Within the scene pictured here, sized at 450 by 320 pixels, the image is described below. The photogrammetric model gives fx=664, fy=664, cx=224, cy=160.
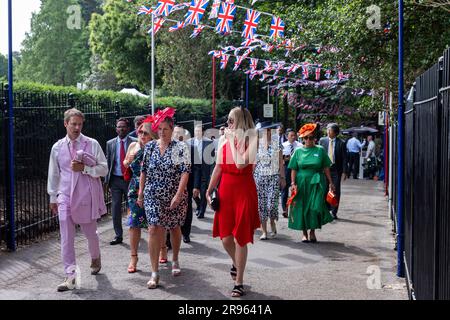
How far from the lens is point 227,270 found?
26.9 feet

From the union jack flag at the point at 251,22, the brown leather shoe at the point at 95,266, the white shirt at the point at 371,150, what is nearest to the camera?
the brown leather shoe at the point at 95,266

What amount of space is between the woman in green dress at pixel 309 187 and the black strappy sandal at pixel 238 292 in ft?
11.6

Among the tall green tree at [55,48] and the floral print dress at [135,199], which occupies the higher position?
the tall green tree at [55,48]

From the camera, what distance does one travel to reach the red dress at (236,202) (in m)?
7.06

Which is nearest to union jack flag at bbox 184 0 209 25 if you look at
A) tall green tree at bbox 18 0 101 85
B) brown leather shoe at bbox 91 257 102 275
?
brown leather shoe at bbox 91 257 102 275

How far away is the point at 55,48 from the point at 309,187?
210ft

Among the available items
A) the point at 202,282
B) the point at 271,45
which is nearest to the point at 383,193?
the point at 271,45

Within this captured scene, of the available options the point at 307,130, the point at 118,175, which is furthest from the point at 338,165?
the point at 118,175

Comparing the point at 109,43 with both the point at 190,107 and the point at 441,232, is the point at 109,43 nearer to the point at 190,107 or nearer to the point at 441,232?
the point at 190,107

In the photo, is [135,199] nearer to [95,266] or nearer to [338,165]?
[95,266]

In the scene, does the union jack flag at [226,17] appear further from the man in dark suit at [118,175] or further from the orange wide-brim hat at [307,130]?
the man in dark suit at [118,175]

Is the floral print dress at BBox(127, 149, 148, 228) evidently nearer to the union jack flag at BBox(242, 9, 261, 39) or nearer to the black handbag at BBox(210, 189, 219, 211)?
the black handbag at BBox(210, 189, 219, 211)

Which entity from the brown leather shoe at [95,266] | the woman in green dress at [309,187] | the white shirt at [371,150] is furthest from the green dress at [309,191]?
the white shirt at [371,150]

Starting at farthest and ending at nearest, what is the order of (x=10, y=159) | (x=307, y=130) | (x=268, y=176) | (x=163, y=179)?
(x=268, y=176), (x=307, y=130), (x=10, y=159), (x=163, y=179)
